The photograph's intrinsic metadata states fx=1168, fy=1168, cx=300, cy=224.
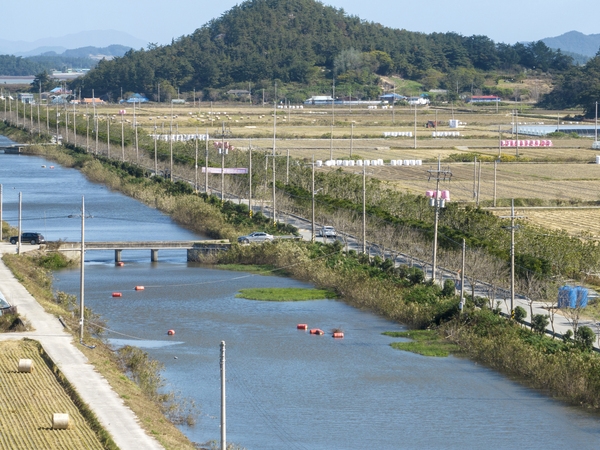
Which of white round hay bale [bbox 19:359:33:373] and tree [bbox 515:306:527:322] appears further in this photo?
tree [bbox 515:306:527:322]

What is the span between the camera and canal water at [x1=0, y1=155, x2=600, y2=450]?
30469mm

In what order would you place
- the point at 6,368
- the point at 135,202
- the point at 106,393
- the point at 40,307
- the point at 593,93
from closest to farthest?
the point at 106,393 < the point at 6,368 < the point at 40,307 < the point at 135,202 < the point at 593,93

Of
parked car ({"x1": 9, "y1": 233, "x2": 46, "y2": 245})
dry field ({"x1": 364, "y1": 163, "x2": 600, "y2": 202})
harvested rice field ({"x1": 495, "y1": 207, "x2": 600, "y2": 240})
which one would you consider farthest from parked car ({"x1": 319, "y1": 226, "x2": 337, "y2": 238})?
dry field ({"x1": 364, "y1": 163, "x2": 600, "y2": 202})

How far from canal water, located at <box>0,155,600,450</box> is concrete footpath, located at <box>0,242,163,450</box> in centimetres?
239

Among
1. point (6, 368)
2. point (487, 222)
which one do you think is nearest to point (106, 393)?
point (6, 368)

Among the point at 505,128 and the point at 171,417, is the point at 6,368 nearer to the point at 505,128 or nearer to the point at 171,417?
the point at 171,417

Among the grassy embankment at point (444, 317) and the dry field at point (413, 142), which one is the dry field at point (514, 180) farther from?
the grassy embankment at point (444, 317)

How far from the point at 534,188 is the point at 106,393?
59252mm

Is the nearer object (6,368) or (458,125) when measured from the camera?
(6,368)

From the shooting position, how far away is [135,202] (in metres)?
84.5

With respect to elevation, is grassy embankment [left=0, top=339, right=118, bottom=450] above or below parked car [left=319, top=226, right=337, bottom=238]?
below

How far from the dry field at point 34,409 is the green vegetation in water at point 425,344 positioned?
12.5 m

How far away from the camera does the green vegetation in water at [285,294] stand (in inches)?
1911

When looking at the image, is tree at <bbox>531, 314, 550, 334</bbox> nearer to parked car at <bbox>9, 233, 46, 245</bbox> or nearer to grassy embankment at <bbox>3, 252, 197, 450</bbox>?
grassy embankment at <bbox>3, 252, 197, 450</bbox>
